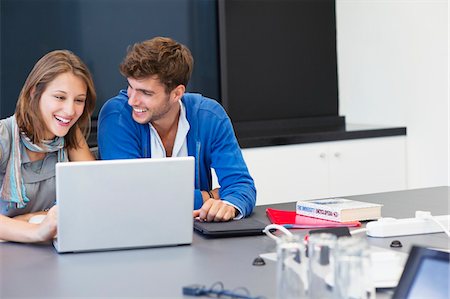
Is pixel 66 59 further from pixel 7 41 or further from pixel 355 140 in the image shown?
pixel 355 140

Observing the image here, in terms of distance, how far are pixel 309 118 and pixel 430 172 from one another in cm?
87

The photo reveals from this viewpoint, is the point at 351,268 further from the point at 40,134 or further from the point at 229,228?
the point at 40,134

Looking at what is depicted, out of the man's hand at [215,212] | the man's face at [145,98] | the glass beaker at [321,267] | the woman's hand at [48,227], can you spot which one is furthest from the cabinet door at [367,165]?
the glass beaker at [321,267]

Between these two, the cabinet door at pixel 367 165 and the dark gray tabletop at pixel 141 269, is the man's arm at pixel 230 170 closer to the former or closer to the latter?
the dark gray tabletop at pixel 141 269

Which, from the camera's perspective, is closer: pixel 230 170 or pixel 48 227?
pixel 48 227

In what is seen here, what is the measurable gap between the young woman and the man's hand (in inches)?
21.5

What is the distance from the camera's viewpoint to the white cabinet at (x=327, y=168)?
4508 mm

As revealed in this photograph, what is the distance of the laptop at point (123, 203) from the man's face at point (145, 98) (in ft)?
2.16

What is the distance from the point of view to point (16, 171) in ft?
9.21

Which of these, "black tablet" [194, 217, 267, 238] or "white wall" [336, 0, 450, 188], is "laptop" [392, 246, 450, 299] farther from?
"white wall" [336, 0, 450, 188]

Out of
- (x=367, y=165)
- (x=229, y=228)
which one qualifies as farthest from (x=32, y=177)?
(x=367, y=165)

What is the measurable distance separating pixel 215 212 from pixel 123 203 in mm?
417

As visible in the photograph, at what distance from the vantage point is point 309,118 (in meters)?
5.21

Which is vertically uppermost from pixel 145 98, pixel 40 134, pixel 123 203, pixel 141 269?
pixel 145 98
